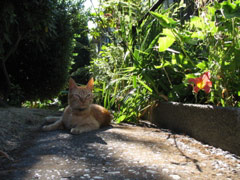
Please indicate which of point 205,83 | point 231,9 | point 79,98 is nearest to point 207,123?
point 205,83

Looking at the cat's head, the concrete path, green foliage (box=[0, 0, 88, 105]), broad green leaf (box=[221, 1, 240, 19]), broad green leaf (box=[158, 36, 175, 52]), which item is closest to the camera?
the concrete path

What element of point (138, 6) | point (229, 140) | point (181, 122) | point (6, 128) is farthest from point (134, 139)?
point (138, 6)

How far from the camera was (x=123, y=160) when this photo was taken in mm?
1399

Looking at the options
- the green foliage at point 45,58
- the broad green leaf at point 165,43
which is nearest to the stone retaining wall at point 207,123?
the broad green leaf at point 165,43

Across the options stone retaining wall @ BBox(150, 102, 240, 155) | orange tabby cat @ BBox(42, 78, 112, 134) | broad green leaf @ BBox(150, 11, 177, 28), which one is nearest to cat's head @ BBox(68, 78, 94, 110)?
orange tabby cat @ BBox(42, 78, 112, 134)

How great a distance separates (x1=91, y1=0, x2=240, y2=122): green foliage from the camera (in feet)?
5.89

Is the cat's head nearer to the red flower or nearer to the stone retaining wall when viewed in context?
the stone retaining wall

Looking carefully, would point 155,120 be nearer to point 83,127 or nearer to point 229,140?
point 83,127

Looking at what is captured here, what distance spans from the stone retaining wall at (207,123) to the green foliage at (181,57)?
0.15 metres

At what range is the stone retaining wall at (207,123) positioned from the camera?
1.54 m

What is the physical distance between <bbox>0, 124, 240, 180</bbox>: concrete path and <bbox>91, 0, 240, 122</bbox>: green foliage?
0.49 meters

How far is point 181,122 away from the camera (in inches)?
88.1

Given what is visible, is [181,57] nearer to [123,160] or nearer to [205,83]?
[205,83]

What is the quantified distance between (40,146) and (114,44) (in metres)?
2.44
